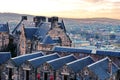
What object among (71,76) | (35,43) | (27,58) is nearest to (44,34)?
(35,43)

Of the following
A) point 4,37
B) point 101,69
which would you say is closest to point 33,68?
point 101,69

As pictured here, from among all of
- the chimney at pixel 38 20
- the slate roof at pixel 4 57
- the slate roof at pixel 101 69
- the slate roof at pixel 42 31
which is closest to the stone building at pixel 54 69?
the slate roof at pixel 101 69

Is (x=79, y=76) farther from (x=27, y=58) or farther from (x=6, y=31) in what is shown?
(x=6, y=31)

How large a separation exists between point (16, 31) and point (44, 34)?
13021 millimetres

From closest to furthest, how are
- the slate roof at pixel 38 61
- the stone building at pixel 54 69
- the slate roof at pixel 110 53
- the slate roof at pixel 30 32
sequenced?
the stone building at pixel 54 69 → the slate roof at pixel 38 61 → the slate roof at pixel 110 53 → the slate roof at pixel 30 32

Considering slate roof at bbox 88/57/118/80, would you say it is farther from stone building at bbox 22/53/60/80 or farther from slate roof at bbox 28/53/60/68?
slate roof at bbox 28/53/60/68

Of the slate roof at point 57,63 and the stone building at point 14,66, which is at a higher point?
the slate roof at point 57,63

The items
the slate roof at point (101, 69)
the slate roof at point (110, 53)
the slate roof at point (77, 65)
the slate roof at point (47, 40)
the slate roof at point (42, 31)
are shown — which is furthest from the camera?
the slate roof at point (42, 31)

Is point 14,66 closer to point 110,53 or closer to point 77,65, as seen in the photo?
point 77,65

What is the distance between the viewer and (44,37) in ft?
294

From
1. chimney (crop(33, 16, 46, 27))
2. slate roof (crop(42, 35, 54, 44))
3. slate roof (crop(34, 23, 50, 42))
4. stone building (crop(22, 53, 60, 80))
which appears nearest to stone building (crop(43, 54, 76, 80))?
stone building (crop(22, 53, 60, 80))

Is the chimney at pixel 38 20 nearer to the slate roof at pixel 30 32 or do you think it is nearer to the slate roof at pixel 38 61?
the slate roof at pixel 30 32

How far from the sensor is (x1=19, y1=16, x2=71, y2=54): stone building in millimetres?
86000

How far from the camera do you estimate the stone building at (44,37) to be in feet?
282
